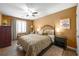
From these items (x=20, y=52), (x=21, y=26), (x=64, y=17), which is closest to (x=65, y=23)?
(x=64, y=17)

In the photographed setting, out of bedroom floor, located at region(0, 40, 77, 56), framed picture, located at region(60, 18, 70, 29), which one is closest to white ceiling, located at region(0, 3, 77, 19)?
framed picture, located at region(60, 18, 70, 29)

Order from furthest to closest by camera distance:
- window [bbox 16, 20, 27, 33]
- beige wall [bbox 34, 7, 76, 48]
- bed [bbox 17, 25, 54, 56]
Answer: window [bbox 16, 20, 27, 33] < bed [bbox 17, 25, 54, 56] < beige wall [bbox 34, 7, 76, 48]

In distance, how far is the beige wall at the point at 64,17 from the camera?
148cm

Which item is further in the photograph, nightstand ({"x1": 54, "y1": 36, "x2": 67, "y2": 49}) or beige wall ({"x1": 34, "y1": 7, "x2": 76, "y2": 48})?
nightstand ({"x1": 54, "y1": 36, "x2": 67, "y2": 49})

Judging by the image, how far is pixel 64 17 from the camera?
155cm

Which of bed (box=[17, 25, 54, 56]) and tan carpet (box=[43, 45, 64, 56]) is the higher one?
bed (box=[17, 25, 54, 56])

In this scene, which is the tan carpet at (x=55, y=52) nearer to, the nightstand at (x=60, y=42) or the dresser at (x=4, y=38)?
the nightstand at (x=60, y=42)

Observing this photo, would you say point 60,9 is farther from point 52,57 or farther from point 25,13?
point 52,57

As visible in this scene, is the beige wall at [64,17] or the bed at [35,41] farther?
the bed at [35,41]

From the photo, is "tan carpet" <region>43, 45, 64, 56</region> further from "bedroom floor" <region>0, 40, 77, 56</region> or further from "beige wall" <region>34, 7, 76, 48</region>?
"beige wall" <region>34, 7, 76, 48</region>

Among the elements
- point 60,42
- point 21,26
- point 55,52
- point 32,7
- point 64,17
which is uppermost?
point 32,7

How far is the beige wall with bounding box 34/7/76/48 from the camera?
1483mm

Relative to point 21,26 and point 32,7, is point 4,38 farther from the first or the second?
point 32,7

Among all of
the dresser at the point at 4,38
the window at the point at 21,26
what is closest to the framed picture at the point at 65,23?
the window at the point at 21,26
